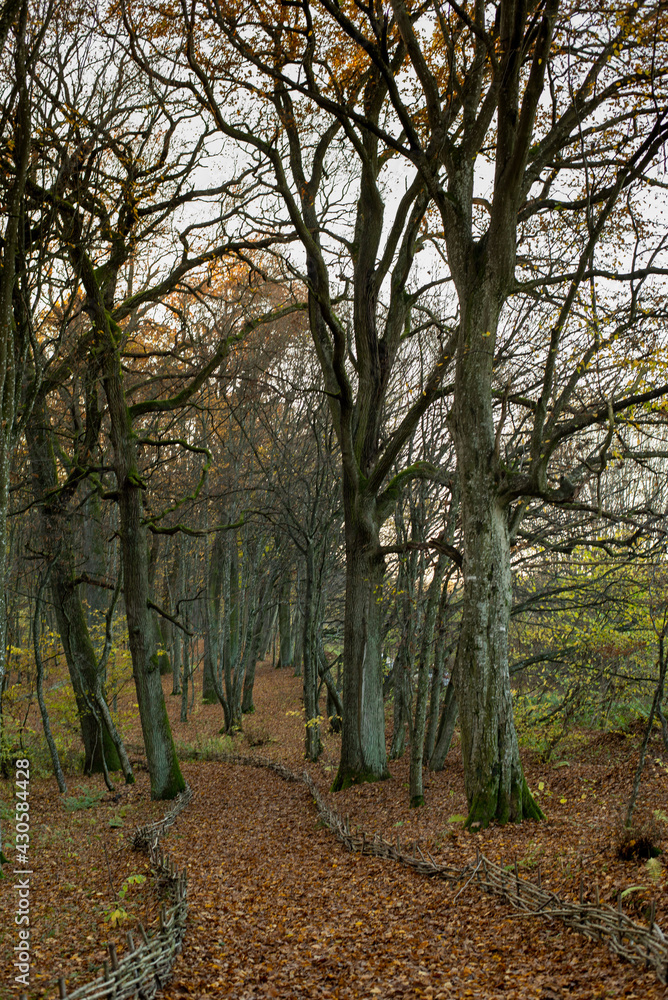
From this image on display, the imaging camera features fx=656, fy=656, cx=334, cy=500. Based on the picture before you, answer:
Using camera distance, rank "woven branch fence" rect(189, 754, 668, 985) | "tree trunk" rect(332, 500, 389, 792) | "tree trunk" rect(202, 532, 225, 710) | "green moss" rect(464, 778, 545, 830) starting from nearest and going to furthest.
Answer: "woven branch fence" rect(189, 754, 668, 985), "green moss" rect(464, 778, 545, 830), "tree trunk" rect(332, 500, 389, 792), "tree trunk" rect(202, 532, 225, 710)

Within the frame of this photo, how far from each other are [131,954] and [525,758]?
7334 mm

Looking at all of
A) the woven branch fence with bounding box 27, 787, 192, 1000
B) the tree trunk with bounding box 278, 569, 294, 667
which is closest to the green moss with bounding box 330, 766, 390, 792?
the woven branch fence with bounding box 27, 787, 192, 1000

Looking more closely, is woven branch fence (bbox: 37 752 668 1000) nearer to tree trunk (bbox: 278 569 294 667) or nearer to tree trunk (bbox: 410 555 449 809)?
tree trunk (bbox: 410 555 449 809)

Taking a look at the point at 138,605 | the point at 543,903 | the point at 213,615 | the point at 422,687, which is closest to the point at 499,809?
the point at 422,687

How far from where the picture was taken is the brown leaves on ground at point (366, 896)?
161 inches

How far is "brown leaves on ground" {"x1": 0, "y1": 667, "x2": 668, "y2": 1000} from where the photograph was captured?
4078mm

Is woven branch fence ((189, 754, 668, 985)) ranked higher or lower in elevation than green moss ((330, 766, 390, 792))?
higher

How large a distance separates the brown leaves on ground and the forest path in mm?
15

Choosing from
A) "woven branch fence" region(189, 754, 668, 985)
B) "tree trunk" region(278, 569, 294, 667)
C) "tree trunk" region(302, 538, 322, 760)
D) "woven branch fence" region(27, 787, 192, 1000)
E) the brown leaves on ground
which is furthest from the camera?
"tree trunk" region(278, 569, 294, 667)

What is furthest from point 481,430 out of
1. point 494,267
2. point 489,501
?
point 494,267

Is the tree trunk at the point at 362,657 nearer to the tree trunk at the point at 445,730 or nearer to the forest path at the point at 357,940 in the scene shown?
the tree trunk at the point at 445,730

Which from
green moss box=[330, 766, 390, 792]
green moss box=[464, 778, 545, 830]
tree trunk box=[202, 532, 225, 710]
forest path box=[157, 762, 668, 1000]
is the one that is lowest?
green moss box=[330, 766, 390, 792]

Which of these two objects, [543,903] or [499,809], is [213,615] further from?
[543,903]

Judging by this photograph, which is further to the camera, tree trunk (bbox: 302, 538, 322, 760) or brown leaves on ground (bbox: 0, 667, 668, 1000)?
tree trunk (bbox: 302, 538, 322, 760)
